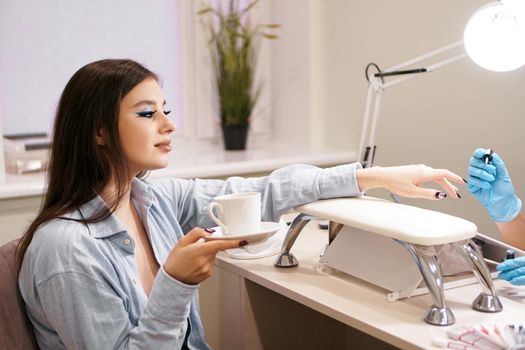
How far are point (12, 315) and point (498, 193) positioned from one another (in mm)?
1036

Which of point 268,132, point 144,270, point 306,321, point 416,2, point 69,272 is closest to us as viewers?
point 69,272

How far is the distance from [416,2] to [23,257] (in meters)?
1.58

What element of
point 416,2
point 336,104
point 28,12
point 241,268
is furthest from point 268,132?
point 241,268

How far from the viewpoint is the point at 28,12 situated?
2.28 metres

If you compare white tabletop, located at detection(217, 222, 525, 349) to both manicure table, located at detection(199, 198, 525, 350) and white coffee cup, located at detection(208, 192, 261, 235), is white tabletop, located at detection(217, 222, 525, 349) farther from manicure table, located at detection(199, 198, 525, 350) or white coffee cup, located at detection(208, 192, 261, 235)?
white coffee cup, located at detection(208, 192, 261, 235)

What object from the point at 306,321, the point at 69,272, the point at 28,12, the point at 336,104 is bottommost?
the point at 306,321

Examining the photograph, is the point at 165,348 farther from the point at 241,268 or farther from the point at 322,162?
the point at 322,162

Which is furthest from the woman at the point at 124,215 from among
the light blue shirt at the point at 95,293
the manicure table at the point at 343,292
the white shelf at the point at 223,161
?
the white shelf at the point at 223,161

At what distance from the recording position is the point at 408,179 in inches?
56.3

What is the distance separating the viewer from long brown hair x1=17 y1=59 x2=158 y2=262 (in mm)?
1285

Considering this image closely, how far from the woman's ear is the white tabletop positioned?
39 centimetres

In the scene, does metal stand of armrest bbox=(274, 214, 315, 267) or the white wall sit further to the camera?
the white wall

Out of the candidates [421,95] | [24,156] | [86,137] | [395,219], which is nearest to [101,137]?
[86,137]

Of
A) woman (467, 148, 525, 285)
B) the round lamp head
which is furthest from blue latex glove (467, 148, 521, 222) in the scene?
the round lamp head
